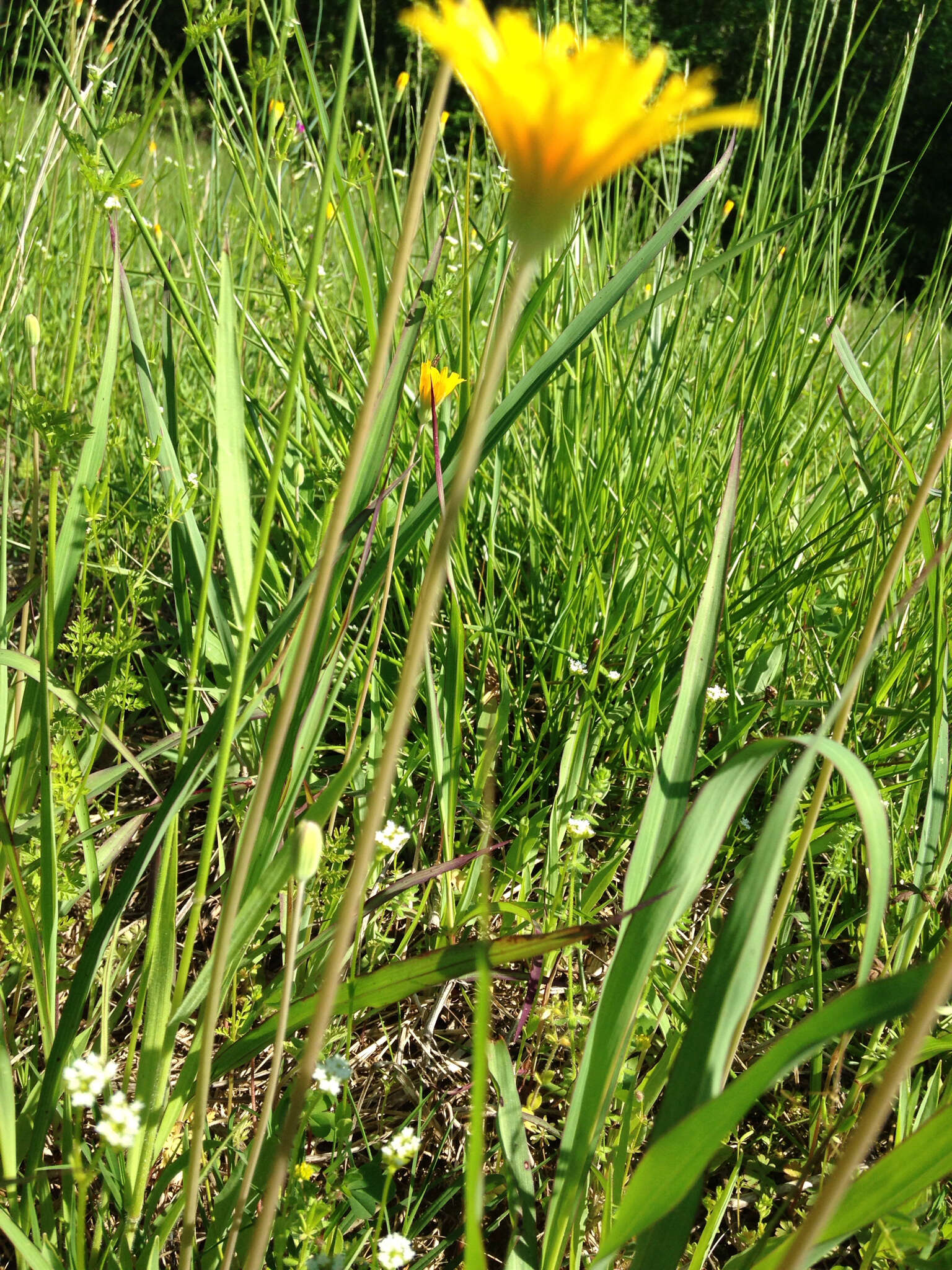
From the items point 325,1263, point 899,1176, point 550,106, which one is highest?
point 550,106

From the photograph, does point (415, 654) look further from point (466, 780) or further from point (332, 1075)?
point (466, 780)

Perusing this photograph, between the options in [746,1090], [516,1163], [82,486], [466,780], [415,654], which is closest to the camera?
[415,654]

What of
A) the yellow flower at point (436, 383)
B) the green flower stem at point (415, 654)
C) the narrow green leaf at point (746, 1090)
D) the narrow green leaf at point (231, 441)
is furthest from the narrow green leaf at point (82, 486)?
the narrow green leaf at point (746, 1090)

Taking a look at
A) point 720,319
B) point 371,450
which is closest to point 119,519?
point 371,450

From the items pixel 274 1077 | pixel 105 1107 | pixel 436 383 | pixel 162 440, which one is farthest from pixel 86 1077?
pixel 436 383

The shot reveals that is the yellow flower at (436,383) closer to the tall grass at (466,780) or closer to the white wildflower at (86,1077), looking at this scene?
the tall grass at (466,780)

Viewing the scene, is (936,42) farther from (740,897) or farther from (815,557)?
(740,897)
